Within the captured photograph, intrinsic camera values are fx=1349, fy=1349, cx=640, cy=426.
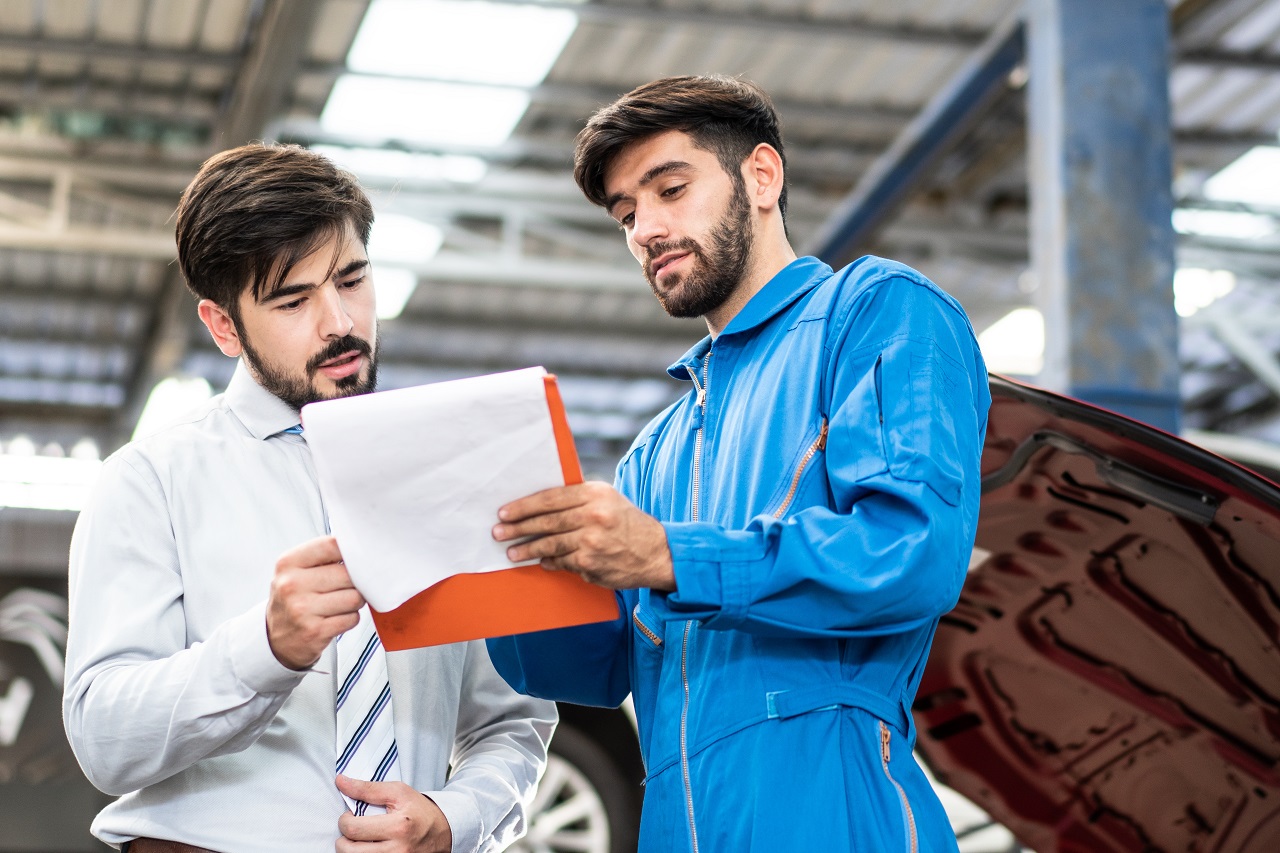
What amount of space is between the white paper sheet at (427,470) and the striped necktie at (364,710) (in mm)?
340

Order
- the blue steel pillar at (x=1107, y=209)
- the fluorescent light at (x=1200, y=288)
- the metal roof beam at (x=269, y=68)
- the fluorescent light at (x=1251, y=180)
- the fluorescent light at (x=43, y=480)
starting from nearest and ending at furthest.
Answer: the blue steel pillar at (x=1107, y=209), the metal roof beam at (x=269, y=68), the fluorescent light at (x=1251, y=180), the fluorescent light at (x=1200, y=288), the fluorescent light at (x=43, y=480)

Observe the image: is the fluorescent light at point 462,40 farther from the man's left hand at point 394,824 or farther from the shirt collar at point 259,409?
the man's left hand at point 394,824

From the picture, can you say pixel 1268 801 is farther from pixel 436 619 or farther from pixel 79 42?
pixel 79 42

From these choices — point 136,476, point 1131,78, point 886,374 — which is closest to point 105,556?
point 136,476

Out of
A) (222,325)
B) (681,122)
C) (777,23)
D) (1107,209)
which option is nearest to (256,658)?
(222,325)

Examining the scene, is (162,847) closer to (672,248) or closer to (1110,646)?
(672,248)

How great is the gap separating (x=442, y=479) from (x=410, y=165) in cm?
746

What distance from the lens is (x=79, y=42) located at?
7461 millimetres

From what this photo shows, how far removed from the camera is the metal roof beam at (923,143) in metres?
4.98

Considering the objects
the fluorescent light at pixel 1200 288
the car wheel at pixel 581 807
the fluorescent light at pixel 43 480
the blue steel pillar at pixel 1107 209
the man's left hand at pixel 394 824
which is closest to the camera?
the man's left hand at pixel 394 824

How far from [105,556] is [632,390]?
39.5ft

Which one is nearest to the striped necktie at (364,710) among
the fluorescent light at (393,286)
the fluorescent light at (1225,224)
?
the fluorescent light at (393,286)

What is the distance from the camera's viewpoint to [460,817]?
1788 millimetres

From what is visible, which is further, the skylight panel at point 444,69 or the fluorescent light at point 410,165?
the fluorescent light at point 410,165
